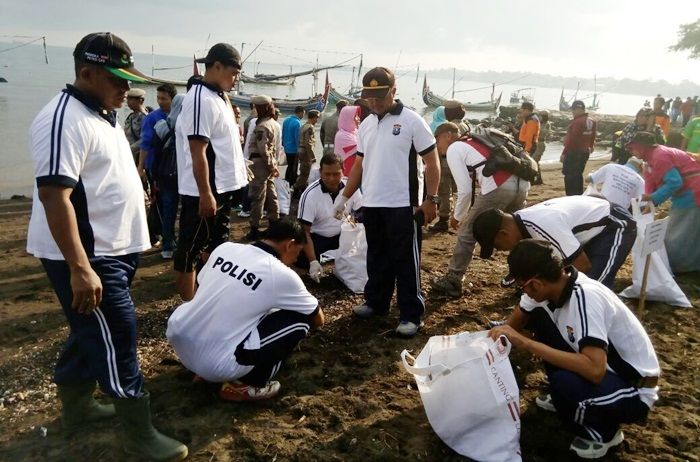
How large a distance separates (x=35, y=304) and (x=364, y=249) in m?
2.99

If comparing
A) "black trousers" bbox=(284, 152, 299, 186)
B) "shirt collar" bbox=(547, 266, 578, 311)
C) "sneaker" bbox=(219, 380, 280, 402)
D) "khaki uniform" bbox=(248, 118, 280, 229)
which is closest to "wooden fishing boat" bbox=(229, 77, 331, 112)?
"black trousers" bbox=(284, 152, 299, 186)

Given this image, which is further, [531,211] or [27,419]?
[531,211]

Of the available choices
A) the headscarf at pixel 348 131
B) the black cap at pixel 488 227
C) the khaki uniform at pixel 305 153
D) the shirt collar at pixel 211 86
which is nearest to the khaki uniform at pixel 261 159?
the headscarf at pixel 348 131

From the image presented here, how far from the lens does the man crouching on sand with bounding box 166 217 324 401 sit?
8.61ft

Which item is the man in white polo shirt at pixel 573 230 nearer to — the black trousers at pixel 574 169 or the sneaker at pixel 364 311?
the sneaker at pixel 364 311

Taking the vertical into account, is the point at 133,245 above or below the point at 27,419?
above

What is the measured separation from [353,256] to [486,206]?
4.32 ft

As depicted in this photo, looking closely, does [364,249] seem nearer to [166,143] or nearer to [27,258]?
[166,143]

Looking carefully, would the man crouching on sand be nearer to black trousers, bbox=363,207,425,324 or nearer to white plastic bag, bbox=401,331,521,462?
white plastic bag, bbox=401,331,521,462

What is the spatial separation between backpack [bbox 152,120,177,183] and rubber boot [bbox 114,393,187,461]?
312cm

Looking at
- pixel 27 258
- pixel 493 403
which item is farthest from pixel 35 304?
pixel 493 403

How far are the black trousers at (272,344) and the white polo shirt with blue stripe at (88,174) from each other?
2.76 feet

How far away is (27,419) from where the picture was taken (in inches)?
105

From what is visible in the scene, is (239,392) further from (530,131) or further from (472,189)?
(530,131)
